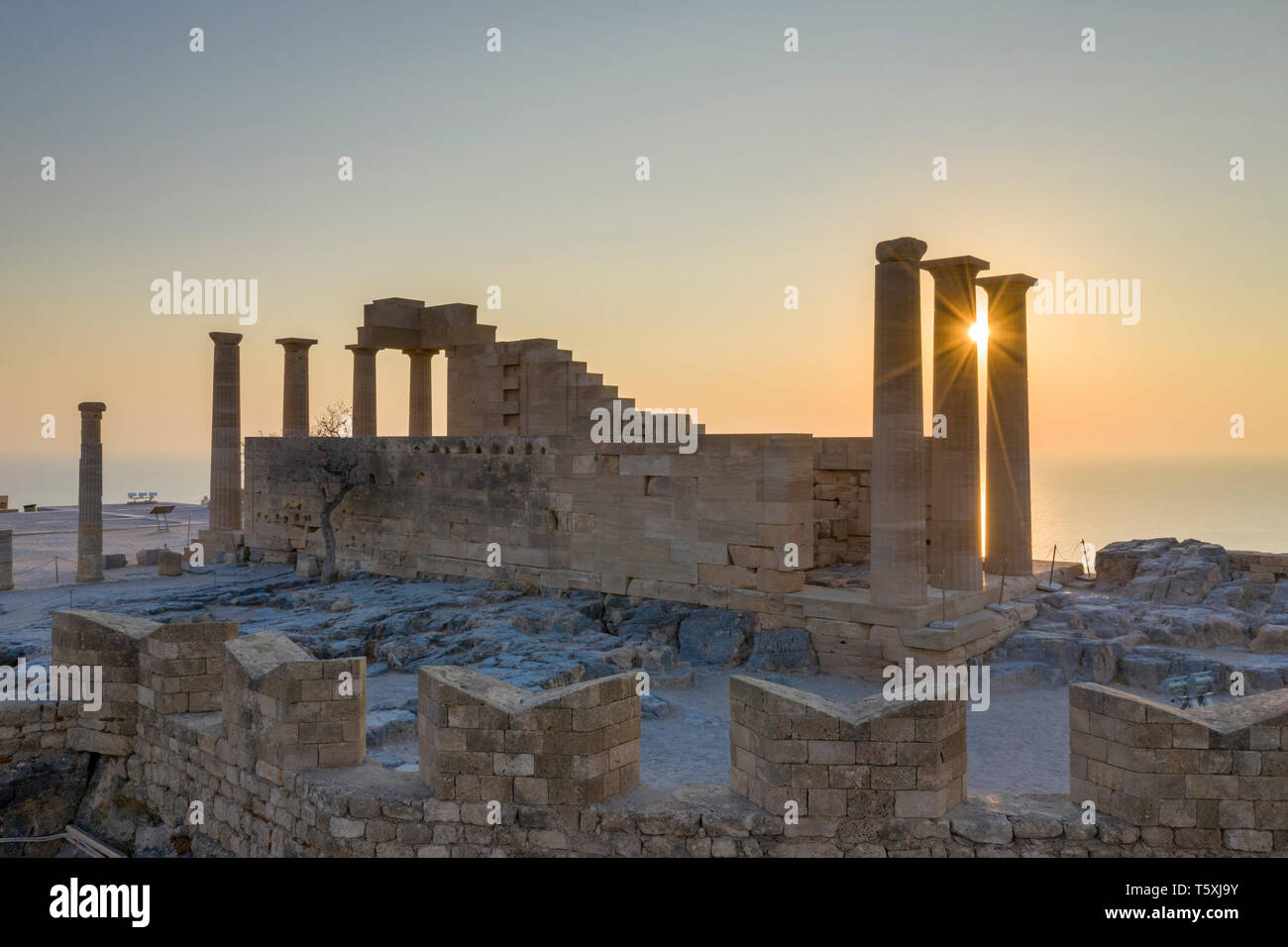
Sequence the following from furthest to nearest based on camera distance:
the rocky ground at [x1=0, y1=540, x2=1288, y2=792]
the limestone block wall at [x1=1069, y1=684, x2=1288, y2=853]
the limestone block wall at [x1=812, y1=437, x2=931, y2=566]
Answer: the limestone block wall at [x1=812, y1=437, x2=931, y2=566] < the rocky ground at [x1=0, y1=540, x2=1288, y2=792] < the limestone block wall at [x1=1069, y1=684, x2=1288, y2=853]

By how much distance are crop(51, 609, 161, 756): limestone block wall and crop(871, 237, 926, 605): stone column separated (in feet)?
28.1

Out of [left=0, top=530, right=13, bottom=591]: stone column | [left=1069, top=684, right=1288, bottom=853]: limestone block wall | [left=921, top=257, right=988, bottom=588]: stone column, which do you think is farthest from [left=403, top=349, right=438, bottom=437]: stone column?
[left=1069, top=684, right=1288, bottom=853]: limestone block wall

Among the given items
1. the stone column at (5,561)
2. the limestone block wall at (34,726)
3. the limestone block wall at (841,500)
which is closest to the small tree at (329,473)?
the stone column at (5,561)

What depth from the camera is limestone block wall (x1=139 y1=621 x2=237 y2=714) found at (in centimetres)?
870

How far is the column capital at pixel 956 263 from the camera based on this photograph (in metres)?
13.0

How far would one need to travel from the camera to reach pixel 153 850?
338 inches

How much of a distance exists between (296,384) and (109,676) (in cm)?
1620

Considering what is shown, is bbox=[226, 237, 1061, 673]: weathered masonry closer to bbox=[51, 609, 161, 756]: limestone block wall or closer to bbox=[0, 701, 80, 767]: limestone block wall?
bbox=[51, 609, 161, 756]: limestone block wall

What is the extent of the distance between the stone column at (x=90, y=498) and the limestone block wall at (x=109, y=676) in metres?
14.0

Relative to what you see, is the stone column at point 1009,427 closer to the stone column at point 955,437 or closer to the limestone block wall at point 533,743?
the stone column at point 955,437

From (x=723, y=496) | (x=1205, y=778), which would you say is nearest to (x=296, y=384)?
(x=723, y=496)

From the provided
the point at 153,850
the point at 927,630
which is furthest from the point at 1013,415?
the point at 153,850
